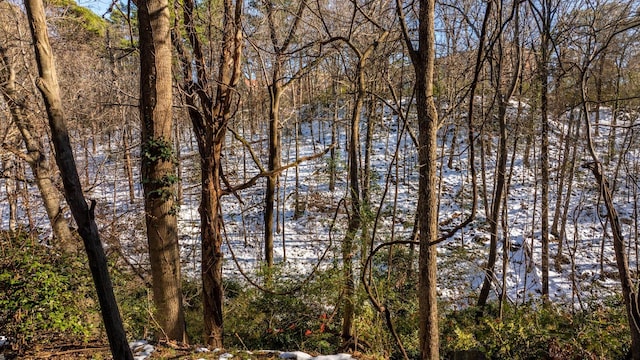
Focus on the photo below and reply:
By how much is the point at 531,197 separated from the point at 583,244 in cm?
303

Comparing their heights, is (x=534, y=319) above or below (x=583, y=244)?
above

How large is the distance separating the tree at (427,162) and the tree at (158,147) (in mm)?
2268

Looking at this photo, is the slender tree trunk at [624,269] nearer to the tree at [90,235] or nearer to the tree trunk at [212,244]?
the tree trunk at [212,244]

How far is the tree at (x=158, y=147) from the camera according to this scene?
10.6 ft

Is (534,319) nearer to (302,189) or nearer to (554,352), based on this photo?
(554,352)

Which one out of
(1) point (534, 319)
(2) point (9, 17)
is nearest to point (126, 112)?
(2) point (9, 17)

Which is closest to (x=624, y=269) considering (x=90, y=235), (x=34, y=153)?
(x=90, y=235)

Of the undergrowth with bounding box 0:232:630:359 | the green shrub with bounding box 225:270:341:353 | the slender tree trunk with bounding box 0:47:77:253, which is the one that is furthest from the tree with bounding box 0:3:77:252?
the green shrub with bounding box 225:270:341:353

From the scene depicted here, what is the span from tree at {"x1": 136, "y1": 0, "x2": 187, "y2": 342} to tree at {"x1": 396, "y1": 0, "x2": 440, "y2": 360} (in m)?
2.27

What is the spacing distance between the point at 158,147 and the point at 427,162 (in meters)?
2.49

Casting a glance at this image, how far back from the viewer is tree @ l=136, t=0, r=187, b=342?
3240 mm

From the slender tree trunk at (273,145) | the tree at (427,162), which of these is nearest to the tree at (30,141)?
the slender tree trunk at (273,145)

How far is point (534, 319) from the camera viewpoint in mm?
5180

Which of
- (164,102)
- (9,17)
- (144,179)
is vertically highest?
(9,17)
